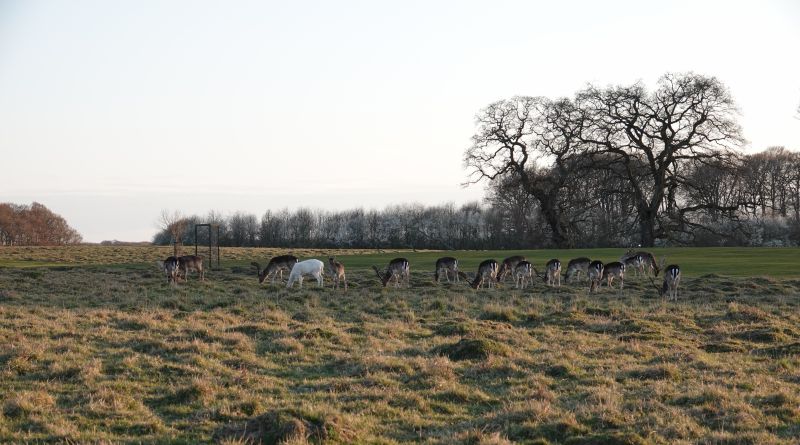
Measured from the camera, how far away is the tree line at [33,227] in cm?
10825

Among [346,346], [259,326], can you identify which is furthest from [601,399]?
[259,326]

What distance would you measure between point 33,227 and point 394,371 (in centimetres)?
11430

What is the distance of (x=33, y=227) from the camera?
4365 inches

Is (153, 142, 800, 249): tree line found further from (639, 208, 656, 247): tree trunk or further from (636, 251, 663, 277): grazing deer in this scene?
(636, 251, 663, 277): grazing deer

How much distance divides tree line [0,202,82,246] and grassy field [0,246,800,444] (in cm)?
9650

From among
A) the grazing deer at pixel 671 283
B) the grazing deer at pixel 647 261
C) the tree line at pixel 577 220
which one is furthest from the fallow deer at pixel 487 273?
the tree line at pixel 577 220

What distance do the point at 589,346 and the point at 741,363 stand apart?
2840 millimetres

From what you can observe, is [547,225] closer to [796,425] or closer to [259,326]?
[259,326]

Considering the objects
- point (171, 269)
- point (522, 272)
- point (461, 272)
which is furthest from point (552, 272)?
Result: point (171, 269)

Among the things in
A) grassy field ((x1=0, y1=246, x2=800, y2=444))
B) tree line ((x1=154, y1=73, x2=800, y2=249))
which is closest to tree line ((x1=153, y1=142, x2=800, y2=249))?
tree line ((x1=154, y1=73, x2=800, y2=249))

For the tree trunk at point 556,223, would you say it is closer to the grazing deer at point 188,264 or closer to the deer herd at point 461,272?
the deer herd at point 461,272

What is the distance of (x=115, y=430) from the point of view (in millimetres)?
8125

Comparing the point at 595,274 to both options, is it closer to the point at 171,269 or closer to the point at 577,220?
the point at 171,269

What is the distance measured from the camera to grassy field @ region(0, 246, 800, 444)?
26.9 feet
